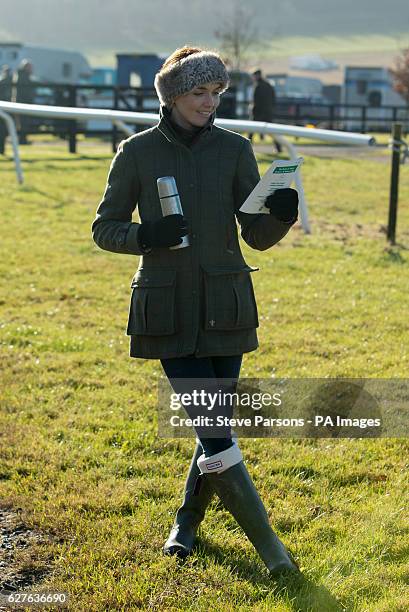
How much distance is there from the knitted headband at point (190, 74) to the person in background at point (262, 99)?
18082 millimetres

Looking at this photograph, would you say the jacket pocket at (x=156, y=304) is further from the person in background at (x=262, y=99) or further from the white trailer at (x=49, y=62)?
the white trailer at (x=49, y=62)

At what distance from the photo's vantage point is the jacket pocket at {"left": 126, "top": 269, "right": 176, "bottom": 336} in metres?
3.53

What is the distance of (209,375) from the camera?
359cm

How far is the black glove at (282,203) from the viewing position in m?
3.48

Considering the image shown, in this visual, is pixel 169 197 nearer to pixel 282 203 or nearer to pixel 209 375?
pixel 282 203

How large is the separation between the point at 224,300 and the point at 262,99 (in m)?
18.5

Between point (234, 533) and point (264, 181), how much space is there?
1.47 meters

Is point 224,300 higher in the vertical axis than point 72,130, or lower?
lower

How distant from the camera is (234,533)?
393cm

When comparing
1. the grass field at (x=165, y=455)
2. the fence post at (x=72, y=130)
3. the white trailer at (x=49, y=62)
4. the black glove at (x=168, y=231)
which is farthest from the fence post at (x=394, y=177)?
the white trailer at (x=49, y=62)

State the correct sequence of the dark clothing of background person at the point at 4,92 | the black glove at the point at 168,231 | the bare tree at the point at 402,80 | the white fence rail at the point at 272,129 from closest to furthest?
the black glove at the point at 168,231 < the white fence rail at the point at 272,129 < the dark clothing of background person at the point at 4,92 < the bare tree at the point at 402,80

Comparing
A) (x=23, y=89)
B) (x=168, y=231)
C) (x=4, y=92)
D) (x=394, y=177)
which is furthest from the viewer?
(x=23, y=89)

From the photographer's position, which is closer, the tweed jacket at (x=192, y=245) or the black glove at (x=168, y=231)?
the black glove at (x=168, y=231)

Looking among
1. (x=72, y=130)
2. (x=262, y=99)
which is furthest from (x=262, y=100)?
(x=72, y=130)
